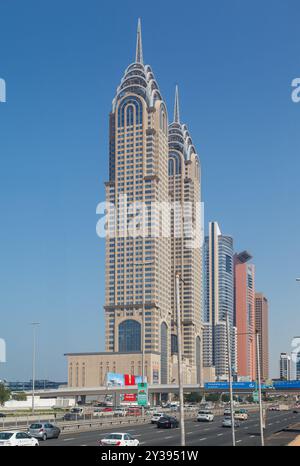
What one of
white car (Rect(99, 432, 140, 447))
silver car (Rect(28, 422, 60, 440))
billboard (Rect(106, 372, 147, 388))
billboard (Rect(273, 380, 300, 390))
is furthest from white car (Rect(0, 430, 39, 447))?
billboard (Rect(273, 380, 300, 390))

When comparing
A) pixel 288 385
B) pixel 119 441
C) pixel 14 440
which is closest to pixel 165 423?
pixel 119 441

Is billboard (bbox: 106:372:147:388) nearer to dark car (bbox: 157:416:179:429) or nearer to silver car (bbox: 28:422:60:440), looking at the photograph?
dark car (bbox: 157:416:179:429)

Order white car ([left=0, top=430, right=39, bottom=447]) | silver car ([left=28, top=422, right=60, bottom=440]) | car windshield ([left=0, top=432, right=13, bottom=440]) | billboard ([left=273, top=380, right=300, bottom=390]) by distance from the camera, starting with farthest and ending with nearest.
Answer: billboard ([left=273, top=380, right=300, bottom=390])
silver car ([left=28, top=422, right=60, bottom=440])
car windshield ([left=0, top=432, right=13, bottom=440])
white car ([left=0, top=430, right=39, bottom=447])

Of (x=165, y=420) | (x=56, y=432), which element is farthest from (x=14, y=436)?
Result: (x=165, y=420)

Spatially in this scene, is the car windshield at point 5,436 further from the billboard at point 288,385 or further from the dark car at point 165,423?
the billboard at point 288,385

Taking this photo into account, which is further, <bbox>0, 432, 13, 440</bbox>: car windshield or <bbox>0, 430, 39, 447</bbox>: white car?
<bbox>0, 432, 13, 440</bbox>: car windshield

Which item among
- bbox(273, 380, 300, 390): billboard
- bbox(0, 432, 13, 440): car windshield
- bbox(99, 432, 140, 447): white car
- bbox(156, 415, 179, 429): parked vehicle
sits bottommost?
bbox(156, 415, 179, 429): parked vehicle

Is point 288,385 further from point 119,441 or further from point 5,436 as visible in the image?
point 5,436

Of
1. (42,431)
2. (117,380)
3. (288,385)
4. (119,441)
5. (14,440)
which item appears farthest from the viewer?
(288,385)

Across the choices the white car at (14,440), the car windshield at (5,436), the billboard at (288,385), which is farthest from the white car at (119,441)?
the billboard at (288,385)
